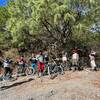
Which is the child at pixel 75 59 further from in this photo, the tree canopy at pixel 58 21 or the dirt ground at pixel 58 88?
the tree canopy at pixel 58 21

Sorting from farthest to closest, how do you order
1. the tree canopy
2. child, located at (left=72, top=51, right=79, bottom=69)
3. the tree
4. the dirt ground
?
the tree < the tree canopy < child, located at (left=72, top=51, right=79, bottom=69) < the dirt ground

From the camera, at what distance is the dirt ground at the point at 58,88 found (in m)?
20.4

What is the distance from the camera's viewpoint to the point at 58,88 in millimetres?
21750

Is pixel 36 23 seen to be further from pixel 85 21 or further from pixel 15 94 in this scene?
pixel 15 94

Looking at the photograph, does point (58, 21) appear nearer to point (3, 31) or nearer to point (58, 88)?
point (58, 88)

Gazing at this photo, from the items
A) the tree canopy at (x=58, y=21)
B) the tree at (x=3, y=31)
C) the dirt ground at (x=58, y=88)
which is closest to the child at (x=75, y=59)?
the dirt ground at (x=58, y=88)

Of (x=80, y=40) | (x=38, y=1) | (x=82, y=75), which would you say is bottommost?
(x=82, y=75)

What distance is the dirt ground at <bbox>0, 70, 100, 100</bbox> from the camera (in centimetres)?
2044

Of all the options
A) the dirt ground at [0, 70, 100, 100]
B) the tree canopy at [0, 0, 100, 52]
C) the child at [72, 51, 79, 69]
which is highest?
the tree canopy at [0, 0, 100, 52]

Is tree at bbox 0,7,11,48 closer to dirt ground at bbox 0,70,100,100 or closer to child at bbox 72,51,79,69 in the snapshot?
child at bbox 72,51,79,69

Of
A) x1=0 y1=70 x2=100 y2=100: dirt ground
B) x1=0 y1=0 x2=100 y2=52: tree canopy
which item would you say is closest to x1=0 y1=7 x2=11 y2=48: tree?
x1=0 y1=0 x2=100 y2=52: tree canopy

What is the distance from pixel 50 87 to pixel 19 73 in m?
8.41

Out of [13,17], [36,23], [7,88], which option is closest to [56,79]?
[7,88]

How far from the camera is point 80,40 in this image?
37.5 m
